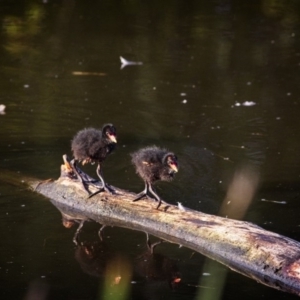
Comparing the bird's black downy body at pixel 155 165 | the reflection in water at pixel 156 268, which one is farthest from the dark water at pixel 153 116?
the bird's black downy body at pixel 155 165

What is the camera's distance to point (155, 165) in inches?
299

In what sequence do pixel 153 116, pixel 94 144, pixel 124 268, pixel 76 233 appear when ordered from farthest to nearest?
pixel 153 116
pixel 94 144
pixel 76 233
pixel 124 268

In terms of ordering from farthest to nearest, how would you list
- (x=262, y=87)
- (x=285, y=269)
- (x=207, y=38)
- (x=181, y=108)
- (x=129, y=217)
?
(x=207, y=38)
(x=262, y=87)
(x=181, y=108)
(x=129, y=217)
(x=285, y=269)

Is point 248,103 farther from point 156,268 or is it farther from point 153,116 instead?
point 156,268

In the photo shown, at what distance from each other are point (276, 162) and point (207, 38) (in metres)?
6.70

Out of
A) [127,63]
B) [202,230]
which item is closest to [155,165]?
[202,230]

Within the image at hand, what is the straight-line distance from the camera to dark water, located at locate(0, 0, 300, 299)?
6988 mm

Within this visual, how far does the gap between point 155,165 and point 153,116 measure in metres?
3.90

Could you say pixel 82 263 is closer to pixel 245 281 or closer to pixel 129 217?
pixel 129 217

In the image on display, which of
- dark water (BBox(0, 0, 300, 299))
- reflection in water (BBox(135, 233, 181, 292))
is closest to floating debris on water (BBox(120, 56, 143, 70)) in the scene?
dark water (BBox(0, 0, 300, 299))

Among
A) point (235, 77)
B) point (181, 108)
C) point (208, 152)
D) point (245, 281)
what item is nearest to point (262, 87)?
point (235, 77)

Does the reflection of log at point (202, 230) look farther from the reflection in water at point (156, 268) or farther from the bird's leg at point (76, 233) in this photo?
the reflection in water at point (156, 268)

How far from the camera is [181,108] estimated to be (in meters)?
11.8

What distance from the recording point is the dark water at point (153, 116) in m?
6.99
